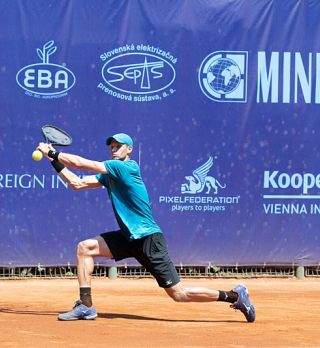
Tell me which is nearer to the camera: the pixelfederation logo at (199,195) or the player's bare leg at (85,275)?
the player's bare leg at (85,275)

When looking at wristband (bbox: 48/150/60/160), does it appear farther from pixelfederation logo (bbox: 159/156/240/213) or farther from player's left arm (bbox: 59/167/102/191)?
pixelfederation logo (bbox: 159/156/240/213)

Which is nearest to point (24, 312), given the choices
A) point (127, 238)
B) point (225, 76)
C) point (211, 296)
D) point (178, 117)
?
point (127, 238)

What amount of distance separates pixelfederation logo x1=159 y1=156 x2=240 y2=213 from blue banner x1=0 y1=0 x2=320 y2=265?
0.01 meters

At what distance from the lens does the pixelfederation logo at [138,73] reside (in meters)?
11.3

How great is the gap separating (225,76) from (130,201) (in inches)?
155

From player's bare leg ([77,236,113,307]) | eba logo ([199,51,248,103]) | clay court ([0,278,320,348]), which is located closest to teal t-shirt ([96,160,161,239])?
player's bare leg ([77,236,113,307])

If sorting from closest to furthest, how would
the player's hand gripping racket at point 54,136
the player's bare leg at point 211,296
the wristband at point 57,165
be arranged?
1. the wristband at point 57,165
2. the player's bare leg at point 211,296
3. the player's hand gripping racket at point 54,136

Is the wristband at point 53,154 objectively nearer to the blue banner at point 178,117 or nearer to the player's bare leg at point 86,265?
the player's bare leg at point 86,265

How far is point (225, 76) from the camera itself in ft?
38.1

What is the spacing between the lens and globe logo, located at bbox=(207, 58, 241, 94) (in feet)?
38.0

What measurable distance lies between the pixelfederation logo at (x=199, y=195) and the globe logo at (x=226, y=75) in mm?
845

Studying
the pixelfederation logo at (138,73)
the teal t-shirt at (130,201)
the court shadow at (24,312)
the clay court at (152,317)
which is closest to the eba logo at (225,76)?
the pixelfederation logo at (138,73)

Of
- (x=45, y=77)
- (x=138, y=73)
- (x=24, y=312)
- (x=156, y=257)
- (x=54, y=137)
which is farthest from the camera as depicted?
(x=138, y=73)

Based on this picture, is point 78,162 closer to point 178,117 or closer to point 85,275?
point 85,275
